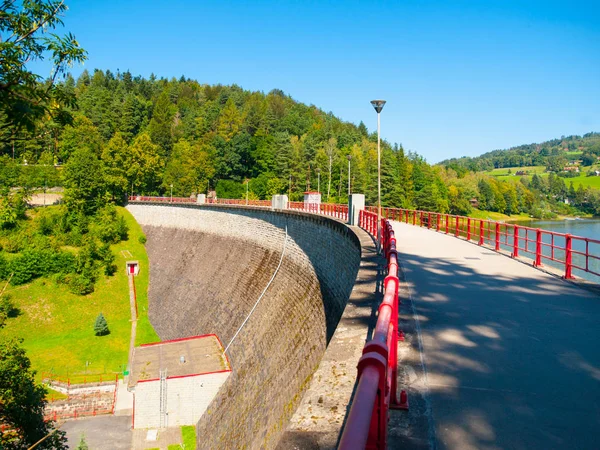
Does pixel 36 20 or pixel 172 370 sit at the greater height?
pixel 36 20

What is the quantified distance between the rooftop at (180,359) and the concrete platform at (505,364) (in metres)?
17.5

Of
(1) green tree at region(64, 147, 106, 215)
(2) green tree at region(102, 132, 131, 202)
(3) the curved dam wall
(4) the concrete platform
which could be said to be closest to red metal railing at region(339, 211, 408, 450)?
(4) the concrete platform

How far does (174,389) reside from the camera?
2275 centimetres

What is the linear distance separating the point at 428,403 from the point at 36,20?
27.0ft

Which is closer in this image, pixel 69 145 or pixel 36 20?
pixel 36 20

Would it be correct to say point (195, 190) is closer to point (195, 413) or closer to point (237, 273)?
point (237, 273)

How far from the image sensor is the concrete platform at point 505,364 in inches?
137

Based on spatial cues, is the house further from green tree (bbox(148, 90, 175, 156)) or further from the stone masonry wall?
green tree (bbox(148, 90, 175, 156))

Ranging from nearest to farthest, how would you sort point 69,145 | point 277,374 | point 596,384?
point 596,384 < point 277,374 < point 69,145

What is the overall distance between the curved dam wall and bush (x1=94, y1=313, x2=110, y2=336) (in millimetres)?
4080

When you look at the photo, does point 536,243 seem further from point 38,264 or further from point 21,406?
point 38,264

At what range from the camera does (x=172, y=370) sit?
23.6 m

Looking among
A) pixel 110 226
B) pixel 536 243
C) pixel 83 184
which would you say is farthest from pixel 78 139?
pixel 536 243

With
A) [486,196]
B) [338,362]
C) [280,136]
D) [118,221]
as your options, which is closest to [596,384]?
[338,362]
